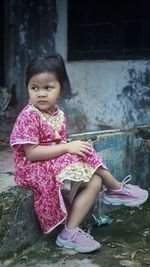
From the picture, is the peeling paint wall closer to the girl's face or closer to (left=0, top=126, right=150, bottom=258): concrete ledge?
(left=0, top=126, right=150, bottom=258): concrete ledge

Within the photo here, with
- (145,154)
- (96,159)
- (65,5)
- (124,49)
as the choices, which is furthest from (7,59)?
(96,159)

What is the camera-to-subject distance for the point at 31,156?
2.88 m

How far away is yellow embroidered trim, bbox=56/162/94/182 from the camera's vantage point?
280 centimetres

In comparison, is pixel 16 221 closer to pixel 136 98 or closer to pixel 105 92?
pixel 136 98

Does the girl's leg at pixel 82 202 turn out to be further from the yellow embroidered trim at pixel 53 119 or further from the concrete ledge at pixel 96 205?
the yellow embroidered trim at pixel 53 119

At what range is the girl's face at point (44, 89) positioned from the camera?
9.53 feet

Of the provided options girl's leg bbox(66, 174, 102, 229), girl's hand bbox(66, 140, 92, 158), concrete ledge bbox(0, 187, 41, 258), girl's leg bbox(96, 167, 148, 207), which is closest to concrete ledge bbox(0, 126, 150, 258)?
concrete ledge bbox(0, 187, 41, 258)

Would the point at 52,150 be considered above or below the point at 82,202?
above

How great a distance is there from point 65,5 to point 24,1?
59cm

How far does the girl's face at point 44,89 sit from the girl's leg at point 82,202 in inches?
20.8

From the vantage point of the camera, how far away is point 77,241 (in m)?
2.89

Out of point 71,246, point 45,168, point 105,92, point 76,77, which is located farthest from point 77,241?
point 76,77

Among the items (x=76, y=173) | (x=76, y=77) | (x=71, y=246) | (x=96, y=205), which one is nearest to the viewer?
(x=76, y=173)

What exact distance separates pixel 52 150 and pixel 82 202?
364 millimetres
